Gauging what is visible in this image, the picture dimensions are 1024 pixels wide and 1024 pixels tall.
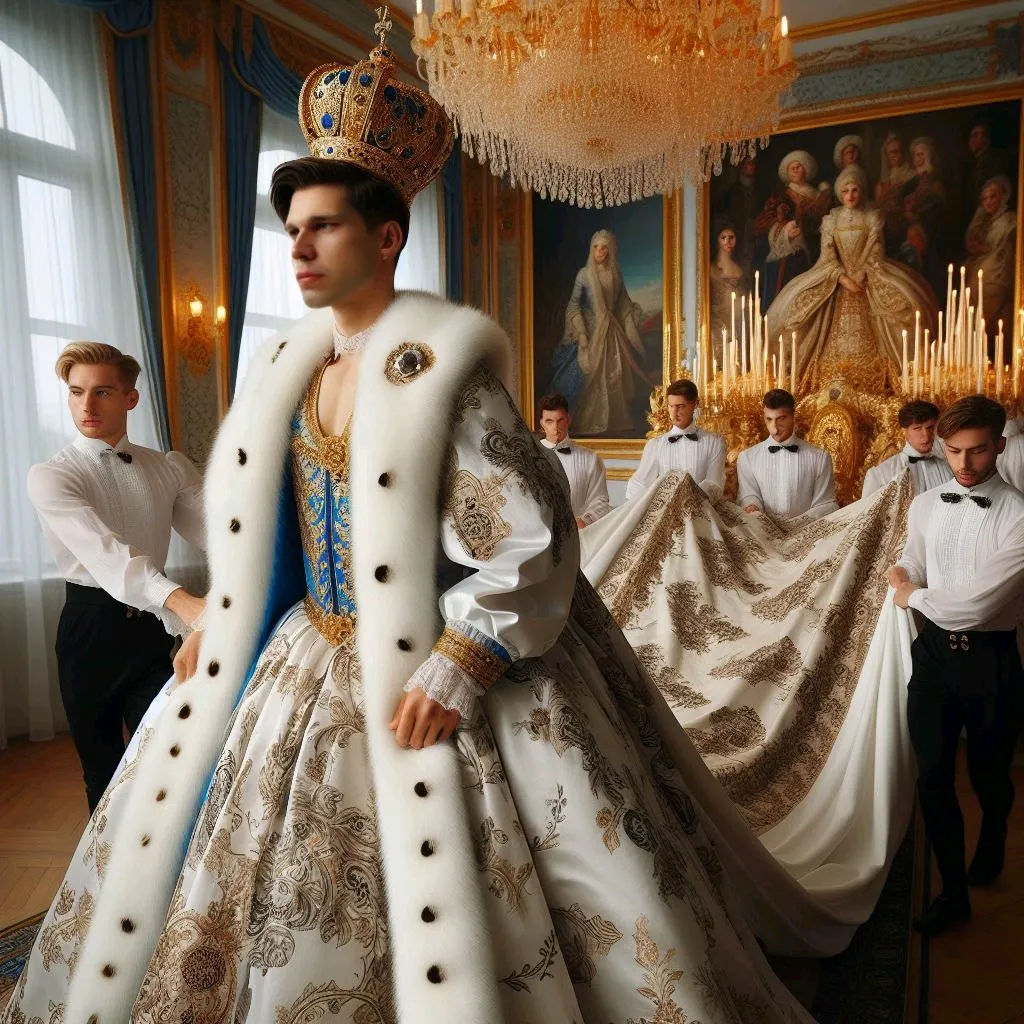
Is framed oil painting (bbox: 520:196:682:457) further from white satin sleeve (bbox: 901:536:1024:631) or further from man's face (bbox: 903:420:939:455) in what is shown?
white satin sleeve (bbox: 901:536:1024:631)

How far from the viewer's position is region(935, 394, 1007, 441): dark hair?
2.62m

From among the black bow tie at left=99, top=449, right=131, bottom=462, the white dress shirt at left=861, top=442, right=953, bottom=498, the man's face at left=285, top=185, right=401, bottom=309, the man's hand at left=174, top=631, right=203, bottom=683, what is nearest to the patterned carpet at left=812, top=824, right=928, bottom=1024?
the man's hand at left=174, top=631, right=203, bottom=683

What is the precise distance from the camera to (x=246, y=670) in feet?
5.41

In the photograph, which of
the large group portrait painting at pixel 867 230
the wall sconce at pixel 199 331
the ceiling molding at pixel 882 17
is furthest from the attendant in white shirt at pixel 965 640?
the ceiling molding at pixel 882 17

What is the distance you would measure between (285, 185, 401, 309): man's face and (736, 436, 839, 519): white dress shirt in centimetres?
498

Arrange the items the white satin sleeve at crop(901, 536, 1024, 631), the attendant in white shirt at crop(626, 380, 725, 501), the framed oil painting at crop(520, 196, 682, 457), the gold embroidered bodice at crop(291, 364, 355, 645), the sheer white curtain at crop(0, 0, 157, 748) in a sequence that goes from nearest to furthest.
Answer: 1. the gold embroidered bodice at crop(291, 364, 355, 645)
2. the white satin sleeve at crop(901, 536, 1024, 631)
3. the sheer white curtain at crop(0, 0, 157, 748)
4. the attendant in white shirt at crop(626, 380, 725, 501)
5. the framed oil painting at crop(520, 196, 682, 457)

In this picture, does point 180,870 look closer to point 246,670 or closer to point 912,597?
point 246,670

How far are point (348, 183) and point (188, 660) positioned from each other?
0.91 meters

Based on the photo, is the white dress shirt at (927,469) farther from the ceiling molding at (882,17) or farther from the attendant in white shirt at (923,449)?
the ceiling molding at (882,17)

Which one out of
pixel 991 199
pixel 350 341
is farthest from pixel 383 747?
pixel 991 199

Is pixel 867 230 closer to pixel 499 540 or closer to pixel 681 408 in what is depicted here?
pixel 681 408

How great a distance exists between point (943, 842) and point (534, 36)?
367 centimetres

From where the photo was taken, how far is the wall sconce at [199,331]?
5793 mm

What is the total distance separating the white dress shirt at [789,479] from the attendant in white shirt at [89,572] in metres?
4.35
